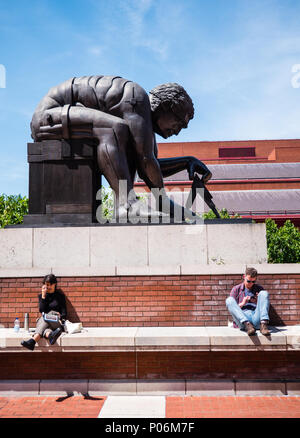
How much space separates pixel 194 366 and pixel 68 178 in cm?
414

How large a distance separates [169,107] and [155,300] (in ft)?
13.4

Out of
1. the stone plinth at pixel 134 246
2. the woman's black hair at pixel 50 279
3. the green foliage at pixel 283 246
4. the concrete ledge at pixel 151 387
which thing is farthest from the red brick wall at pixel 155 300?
the green foliage at pixel 283 246

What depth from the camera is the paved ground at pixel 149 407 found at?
4.61 metres

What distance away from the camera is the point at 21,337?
5.19 m

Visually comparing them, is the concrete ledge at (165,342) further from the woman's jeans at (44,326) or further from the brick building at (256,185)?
the brick building at (256,185)

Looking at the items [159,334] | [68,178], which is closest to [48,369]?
[159,334]

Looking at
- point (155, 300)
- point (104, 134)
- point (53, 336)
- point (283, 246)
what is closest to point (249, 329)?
point (155, 300)

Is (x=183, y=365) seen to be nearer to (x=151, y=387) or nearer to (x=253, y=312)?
(x=151, y=387)

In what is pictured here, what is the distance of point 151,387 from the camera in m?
5.34

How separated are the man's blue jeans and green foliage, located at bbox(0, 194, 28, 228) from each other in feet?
70.4

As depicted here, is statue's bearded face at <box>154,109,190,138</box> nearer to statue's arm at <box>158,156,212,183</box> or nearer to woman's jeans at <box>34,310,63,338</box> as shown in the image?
statue's arm at <box>158,156,212,183</box>

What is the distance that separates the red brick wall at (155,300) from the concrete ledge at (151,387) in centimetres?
90
